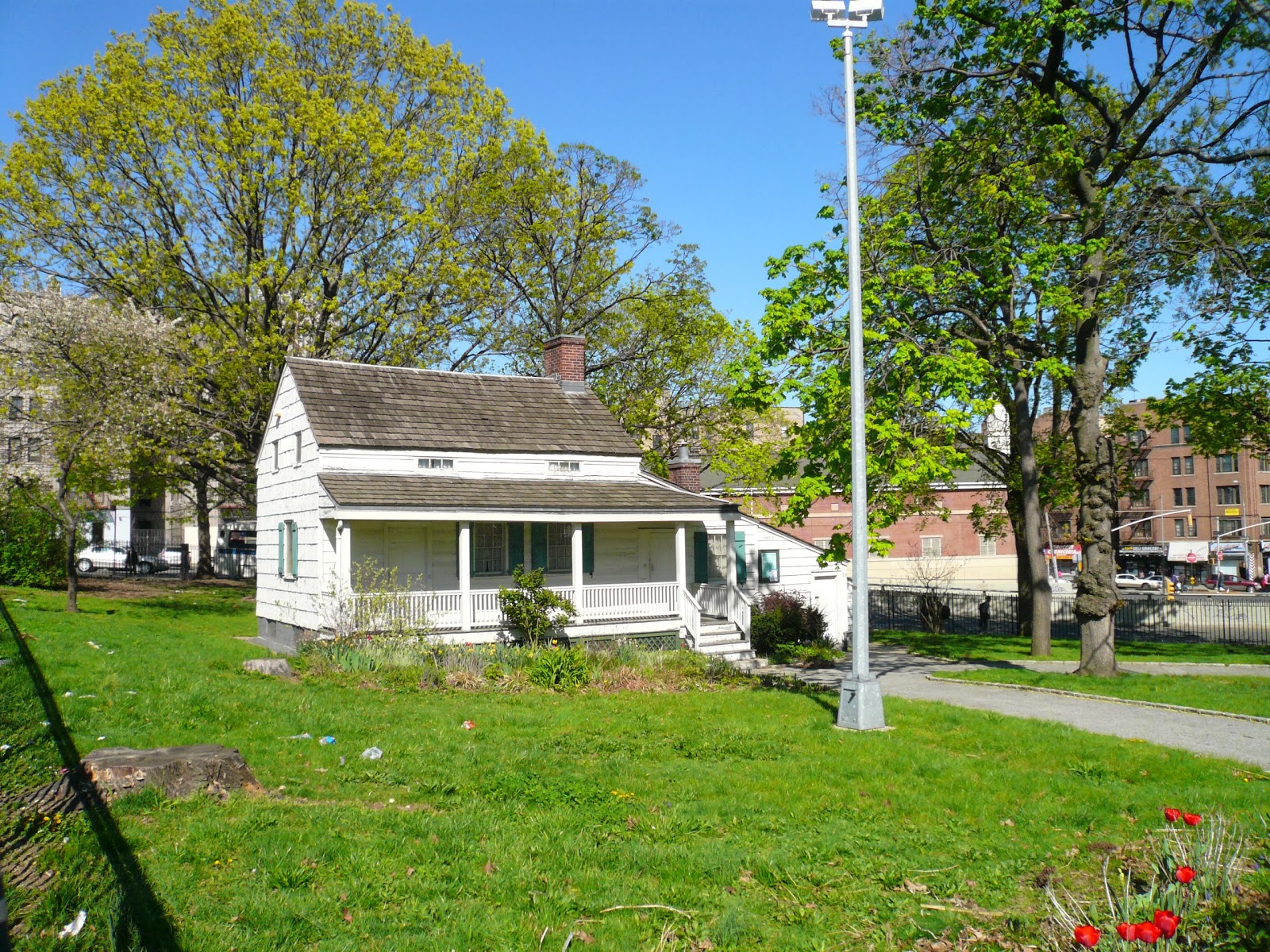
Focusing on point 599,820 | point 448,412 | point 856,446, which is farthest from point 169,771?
point 448,412

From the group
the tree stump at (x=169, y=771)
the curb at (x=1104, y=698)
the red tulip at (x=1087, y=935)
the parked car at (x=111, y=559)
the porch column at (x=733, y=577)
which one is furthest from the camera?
the parked car at (x=111, y=559)

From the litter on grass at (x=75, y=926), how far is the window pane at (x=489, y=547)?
1821cm

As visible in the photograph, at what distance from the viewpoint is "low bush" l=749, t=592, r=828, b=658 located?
24969mm

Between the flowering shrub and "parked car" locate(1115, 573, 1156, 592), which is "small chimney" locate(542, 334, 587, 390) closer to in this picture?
the flowering shrub

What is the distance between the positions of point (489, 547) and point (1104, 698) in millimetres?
13479


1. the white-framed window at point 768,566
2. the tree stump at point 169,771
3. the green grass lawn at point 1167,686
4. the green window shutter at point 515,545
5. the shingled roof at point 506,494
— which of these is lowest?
the green grass lawn at point 1167,686

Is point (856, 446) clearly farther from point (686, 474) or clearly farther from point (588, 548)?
point (686, 474)

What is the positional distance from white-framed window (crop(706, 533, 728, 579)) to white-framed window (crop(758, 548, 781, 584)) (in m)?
1.10

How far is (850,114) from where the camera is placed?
515 inches

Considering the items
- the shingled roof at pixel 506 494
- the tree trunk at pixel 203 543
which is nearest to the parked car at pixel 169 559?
the tree trunk at pixel 203 543

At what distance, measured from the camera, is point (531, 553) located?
23500mm

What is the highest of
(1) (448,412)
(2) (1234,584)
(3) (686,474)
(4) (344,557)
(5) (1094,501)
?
(1) (448,412)

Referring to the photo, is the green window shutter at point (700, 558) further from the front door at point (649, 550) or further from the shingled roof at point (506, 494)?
the shingled roof at point (506, 494)

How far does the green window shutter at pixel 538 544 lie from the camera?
76.9 feet
